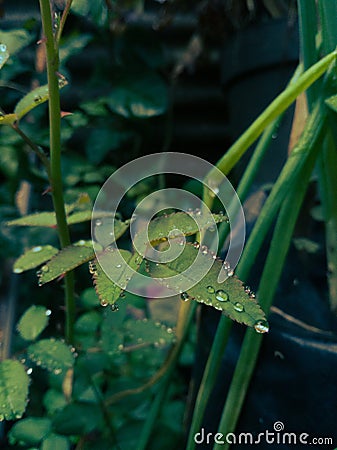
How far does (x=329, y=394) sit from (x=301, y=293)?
0.70ft

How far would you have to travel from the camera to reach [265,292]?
57 cm

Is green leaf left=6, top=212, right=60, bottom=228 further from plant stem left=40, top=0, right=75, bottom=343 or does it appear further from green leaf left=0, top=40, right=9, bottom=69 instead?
green leaf left=0, top=40, right=9, bottom=69

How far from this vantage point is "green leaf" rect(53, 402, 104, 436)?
586mm

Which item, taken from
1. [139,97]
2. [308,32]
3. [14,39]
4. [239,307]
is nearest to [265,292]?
[239,307]

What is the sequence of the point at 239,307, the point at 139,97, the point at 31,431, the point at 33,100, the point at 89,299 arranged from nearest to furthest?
1. the point at 239,307
2. the point at 33,100
3. the point at 31,431
4. the point at 89,299
5. the point at 139,97

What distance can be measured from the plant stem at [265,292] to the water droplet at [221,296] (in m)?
0.19

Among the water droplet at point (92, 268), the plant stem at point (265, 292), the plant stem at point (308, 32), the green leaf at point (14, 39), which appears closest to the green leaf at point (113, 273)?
the water droplet at point (92, 268)

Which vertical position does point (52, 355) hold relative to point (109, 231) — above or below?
below

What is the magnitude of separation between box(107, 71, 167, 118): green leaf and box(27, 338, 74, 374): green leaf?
2.21 ft

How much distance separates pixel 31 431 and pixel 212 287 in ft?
1.14

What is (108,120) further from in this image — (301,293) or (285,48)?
(301,293)

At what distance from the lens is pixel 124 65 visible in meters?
1.25

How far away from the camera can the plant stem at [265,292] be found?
1.86 ft

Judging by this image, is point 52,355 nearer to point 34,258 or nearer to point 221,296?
point 34,258
